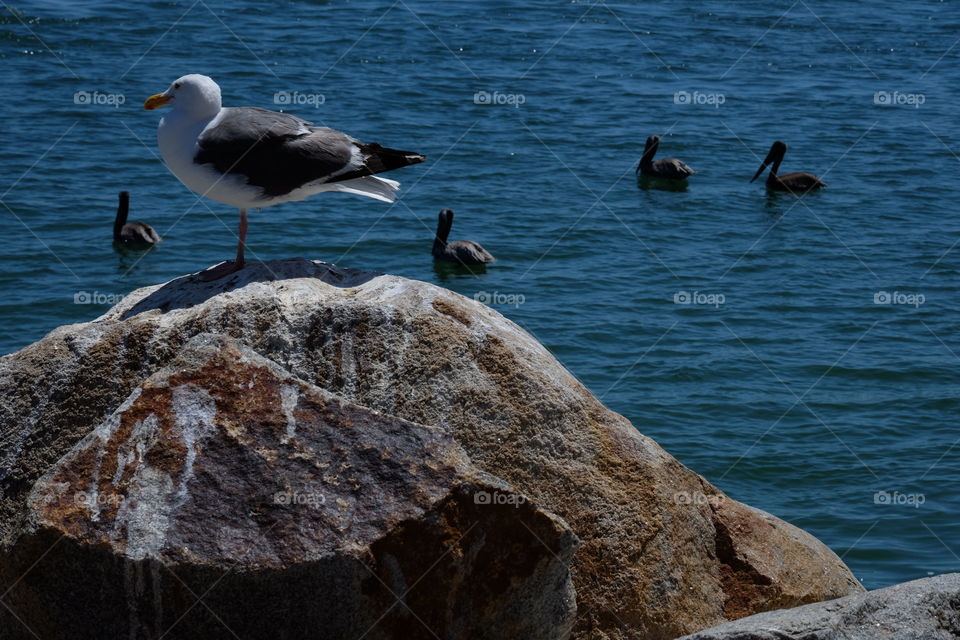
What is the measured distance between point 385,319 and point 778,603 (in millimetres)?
2842

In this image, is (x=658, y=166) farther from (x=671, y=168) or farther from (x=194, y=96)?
(x=194, y=96)

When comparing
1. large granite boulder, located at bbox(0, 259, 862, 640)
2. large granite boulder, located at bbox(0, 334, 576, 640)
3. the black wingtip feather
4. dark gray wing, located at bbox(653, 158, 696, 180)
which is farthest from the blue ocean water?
large granite boulder, located at bbox(0, 334, 576, 640)

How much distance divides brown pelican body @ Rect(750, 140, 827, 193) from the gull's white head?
17.6m

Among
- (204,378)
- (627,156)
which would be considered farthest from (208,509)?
(627,156)

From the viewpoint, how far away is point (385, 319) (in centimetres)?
686

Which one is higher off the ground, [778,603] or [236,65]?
[236,65]

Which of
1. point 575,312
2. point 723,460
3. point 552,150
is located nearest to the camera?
point 723,460

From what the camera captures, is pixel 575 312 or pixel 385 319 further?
pixel 575 312

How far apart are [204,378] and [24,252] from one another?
567 inches

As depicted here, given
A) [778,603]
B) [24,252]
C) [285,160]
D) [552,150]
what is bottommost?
[24,252]

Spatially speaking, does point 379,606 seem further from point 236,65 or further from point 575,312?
point 236,65

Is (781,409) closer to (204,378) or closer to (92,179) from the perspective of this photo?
(204,378)

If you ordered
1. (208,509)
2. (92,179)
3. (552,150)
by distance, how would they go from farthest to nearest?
(552,150) → (92,179) → (208,509)

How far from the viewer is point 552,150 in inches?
955
